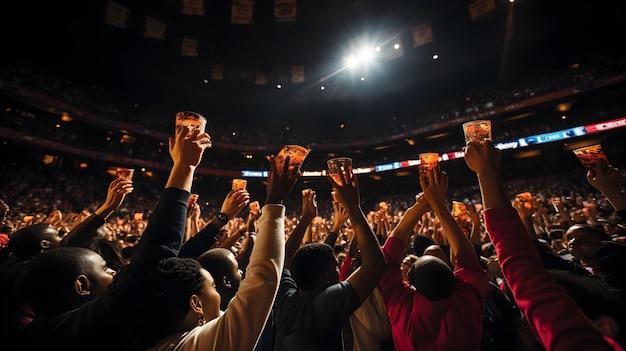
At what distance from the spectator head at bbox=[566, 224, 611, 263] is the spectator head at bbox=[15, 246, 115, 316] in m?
3.85

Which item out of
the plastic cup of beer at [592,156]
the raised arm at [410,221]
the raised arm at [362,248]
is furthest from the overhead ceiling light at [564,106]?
the raised arm at [362,248]

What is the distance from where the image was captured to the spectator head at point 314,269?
1595mm

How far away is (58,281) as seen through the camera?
1357mm

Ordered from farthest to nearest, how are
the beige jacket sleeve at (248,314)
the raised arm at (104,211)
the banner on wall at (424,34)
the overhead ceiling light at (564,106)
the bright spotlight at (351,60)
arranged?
the bright spotlight at (351,60), the overhead ceiling light at (564,106), the banner on wall at (424,34), the raised arm at (104,211), the beige jacket sleeve at (248,314)

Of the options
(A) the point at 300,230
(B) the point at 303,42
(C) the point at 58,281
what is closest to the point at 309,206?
(A) the point at 300,230

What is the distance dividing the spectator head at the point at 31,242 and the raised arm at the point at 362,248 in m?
2.89

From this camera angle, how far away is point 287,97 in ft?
90.0

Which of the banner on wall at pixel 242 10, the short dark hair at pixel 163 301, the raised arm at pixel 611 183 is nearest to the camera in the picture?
the short dark hair at pixel 163 301

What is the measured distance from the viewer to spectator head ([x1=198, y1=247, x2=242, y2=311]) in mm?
2182

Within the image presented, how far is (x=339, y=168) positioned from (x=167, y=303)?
111 centimetres

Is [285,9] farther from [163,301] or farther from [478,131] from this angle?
[163,301]

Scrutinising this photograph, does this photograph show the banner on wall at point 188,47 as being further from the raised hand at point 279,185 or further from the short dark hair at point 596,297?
the short dark hair at point 596,297

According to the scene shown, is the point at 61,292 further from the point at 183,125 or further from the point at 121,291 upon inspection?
the point at 183,125

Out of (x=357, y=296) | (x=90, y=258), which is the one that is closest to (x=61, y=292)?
(x=90, y=258)
